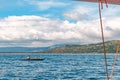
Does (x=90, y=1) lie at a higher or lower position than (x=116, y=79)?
higher

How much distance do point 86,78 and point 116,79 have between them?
1035 cm

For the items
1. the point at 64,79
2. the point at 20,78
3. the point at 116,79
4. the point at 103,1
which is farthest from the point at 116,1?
the point at 20,78

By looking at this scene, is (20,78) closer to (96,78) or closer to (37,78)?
(37,78)

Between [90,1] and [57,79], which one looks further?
[57,79]

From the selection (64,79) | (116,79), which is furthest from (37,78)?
(116,79)

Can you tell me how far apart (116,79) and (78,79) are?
33.0 ft

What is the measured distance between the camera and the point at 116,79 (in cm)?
5312

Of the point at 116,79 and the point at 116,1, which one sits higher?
the point at 116,1

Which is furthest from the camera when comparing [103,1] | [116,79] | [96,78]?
[96,78]

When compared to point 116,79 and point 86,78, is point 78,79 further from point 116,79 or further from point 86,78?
point 116,79

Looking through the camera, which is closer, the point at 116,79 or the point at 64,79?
the point at 116,79

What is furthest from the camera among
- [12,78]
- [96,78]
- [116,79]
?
[12,78]

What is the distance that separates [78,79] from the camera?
6162 cm

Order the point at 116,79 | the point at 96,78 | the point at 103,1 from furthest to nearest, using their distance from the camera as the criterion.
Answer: the point at 96,78
the point at 116,79
the point at 103,1
